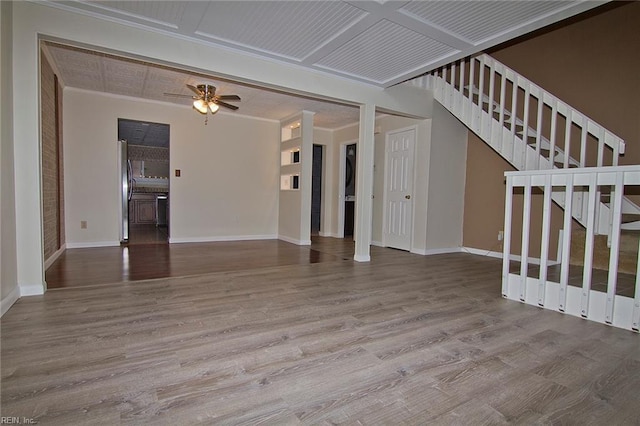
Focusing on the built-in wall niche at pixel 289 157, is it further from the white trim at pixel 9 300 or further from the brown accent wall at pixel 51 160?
the white trim at pixel 9 300

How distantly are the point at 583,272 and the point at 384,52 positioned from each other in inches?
109

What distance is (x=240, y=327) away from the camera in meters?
2.22

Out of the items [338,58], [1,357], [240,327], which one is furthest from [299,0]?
[1,357]

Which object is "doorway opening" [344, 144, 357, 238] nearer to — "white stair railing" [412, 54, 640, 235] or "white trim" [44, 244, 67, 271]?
"white stair railing" [412, 54, 640, 235]

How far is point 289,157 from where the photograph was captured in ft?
22.2

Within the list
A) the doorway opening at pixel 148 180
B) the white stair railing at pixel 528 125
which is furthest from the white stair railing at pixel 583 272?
the doorway opening at pixel 148 180

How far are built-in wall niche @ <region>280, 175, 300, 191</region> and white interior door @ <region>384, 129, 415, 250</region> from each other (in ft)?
5.57

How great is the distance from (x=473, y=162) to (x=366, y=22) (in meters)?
3.51

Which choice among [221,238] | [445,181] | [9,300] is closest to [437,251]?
[445,181]

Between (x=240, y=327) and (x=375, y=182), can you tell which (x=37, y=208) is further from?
(x=375, y=182)

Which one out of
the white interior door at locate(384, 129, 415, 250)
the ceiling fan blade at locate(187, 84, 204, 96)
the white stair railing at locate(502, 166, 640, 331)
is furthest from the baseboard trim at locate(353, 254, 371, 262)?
the ceiling fan blade at locate(187, 84, 204, 96)

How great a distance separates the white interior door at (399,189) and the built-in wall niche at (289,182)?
1.70 metres

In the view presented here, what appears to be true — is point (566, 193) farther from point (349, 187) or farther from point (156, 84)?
point (156, 84)

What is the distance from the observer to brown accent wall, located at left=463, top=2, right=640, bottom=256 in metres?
3.77
